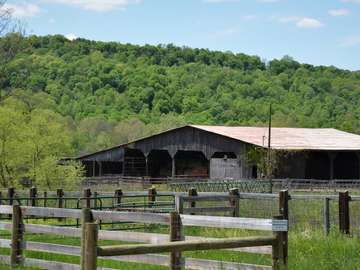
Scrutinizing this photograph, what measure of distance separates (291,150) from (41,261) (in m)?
48.8

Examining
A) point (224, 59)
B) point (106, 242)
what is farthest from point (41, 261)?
point (224, 59)

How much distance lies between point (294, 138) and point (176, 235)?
182 feet

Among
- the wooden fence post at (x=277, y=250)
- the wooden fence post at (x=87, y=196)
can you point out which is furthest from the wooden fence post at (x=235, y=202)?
the wooden fence post at (x=277, y=250)

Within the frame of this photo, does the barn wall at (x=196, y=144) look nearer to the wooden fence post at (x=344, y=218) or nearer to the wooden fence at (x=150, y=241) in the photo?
the wooden fence post at (x=344, y=218)

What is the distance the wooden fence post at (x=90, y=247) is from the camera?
7.88 m

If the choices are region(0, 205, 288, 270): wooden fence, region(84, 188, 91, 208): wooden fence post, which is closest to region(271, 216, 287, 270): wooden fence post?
region(0, 205, 288, 270): wooden fence

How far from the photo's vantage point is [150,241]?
1078 cm

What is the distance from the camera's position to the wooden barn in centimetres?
6059

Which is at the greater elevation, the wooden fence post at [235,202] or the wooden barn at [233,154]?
the wooden barn at [233,154]

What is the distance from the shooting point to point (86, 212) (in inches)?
420

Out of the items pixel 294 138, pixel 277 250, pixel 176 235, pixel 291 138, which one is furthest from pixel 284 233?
pixel 294 138

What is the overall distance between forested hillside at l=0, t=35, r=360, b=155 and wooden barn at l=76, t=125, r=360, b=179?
143ft

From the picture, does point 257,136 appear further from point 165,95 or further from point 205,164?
point 165,95

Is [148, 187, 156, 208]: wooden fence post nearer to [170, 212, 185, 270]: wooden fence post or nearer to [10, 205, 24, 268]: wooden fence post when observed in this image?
[10, 205, 24, 268]: wooden fence post
